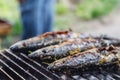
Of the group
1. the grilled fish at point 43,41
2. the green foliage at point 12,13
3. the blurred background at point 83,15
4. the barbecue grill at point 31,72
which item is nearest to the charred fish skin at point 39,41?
the grilled fish at point 43,41

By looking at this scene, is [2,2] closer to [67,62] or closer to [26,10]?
[26,10]

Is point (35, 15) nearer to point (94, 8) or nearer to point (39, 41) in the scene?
point (39, 41)

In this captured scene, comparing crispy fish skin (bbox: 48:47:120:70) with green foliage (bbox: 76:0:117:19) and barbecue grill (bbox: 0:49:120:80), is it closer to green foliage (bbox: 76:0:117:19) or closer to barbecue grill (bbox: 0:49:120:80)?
barbecue grill (bbox: 0:49:120:80)

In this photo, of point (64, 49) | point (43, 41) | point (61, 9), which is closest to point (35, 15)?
point (43, 41)

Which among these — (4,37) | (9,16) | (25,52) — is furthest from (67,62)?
(9,16)

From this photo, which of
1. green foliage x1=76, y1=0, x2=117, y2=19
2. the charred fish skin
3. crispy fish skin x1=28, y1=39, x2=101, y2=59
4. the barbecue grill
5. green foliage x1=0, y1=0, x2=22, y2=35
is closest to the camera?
the barbecue grill

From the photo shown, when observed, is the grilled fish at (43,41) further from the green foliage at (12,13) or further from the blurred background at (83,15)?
the blurred background at (83,15)

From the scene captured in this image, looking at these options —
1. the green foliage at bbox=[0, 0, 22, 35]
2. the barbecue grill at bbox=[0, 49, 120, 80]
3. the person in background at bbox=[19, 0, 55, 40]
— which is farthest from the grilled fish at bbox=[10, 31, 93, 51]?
the green foliage at bbox=[0, 0, 22, 35]
